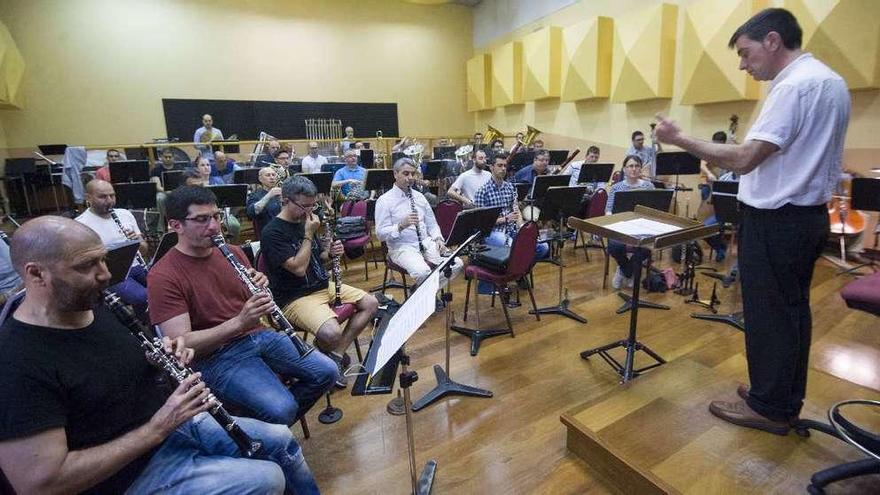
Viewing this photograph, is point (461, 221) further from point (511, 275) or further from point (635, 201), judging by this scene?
point (635, 201)

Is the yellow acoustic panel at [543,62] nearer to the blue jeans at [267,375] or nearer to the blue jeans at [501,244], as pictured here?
the blue jeans at [501,244]

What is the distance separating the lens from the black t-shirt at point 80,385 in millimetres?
1179

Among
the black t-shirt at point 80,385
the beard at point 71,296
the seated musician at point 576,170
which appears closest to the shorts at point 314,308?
the black t-shirt at point 80,385

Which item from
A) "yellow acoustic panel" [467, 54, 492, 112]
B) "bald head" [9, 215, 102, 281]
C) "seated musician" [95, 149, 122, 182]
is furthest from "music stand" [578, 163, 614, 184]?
"yellow acoustic panel" [467, 54, 492, 112]

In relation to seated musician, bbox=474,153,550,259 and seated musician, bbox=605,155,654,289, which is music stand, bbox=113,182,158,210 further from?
seated musician, bbox=605,155,654,289

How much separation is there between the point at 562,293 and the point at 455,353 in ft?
5.75

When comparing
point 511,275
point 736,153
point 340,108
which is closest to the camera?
point 736,153

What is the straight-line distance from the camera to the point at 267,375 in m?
2.16

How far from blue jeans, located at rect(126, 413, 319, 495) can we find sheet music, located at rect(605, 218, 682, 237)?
78.5 inches

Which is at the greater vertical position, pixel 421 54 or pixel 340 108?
pixel 421 54

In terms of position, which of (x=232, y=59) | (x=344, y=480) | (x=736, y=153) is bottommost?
(x=344, y=480)

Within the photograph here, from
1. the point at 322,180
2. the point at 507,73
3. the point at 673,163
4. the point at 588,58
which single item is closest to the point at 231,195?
the point at 322,180

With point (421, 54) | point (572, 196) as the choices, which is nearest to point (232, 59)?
point (421, 54)

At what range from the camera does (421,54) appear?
42.5 feet
